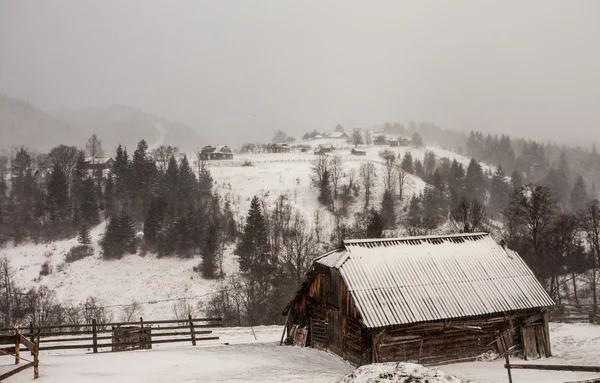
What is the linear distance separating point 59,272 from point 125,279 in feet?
31.6

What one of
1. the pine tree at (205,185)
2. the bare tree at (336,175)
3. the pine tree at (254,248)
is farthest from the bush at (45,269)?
the bare tree at (336,175)

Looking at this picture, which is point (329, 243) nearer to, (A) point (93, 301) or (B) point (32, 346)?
(A) point (93, 301)

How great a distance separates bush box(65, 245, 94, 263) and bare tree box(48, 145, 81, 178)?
3385cm

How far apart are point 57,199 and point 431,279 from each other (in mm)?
74918

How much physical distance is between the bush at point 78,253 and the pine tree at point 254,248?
75.2ft

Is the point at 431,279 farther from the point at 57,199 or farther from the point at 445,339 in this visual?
the point at 57,199

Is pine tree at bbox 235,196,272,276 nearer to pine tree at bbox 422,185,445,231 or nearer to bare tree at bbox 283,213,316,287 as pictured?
bare tree at bbox 283,213,316,287

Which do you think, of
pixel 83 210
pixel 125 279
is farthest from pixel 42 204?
pixel 125 279

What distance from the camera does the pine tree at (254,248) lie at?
60.9 m

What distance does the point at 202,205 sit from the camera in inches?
3219

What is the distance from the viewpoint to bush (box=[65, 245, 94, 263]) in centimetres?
6519

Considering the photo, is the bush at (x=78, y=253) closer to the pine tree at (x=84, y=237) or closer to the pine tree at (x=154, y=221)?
the pine tree at (x=84, y=237)

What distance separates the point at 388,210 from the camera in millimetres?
82562

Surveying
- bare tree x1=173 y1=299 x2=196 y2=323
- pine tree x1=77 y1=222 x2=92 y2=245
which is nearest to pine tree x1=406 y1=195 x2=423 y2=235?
bare tree x1=173 y1=299 x2=196 y2=323
